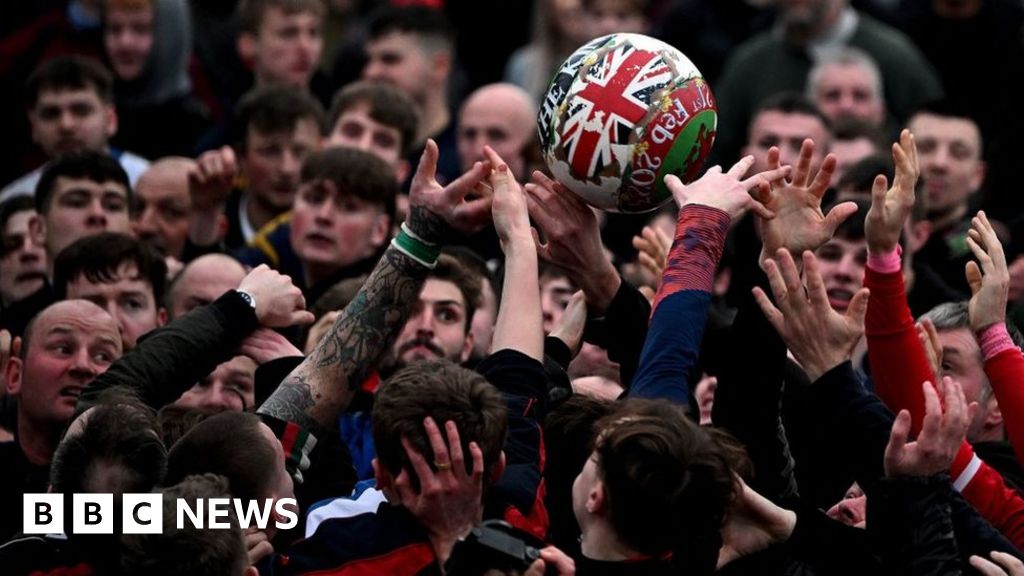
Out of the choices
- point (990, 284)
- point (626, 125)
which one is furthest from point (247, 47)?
point (990, 284)

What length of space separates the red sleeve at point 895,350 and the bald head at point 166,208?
4845mm

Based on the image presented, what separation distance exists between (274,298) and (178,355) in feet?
1.42

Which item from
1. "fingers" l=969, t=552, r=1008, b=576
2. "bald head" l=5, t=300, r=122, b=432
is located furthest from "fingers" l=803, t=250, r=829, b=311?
"bald head" l=5, t=300, r=122, b=432

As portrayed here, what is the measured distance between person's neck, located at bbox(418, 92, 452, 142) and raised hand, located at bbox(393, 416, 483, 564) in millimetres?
7634

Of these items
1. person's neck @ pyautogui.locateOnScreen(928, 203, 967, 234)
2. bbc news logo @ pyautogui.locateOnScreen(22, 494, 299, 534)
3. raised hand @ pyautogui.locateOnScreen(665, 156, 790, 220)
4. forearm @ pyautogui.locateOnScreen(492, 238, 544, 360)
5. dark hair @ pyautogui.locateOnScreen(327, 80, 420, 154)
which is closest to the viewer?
bbc news logo @ pyautogui.locateOnScreen(22, 494, 299, 534)

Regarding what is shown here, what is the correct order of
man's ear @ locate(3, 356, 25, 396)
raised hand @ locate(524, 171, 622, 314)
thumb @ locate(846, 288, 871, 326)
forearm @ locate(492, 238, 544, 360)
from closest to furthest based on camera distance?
1. forearm @ locate(492, 238, 544, 360)
2. thumb @ locate(846, 288, 871, 326)
3. raised hand @ locate(524, 171, 622, 314)
4. man's ear @ locate(3, 356, 25, 396)

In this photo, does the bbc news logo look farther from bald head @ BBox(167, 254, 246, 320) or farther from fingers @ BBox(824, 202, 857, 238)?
bald head @ BBox(167, 254, 246, 320)

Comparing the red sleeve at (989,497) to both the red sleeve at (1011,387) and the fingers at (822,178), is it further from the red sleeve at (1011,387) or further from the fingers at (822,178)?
the fingers at (822,178)

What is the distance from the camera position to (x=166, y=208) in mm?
10617

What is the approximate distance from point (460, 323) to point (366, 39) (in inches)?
237

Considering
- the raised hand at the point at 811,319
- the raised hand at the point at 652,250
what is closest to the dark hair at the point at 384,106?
the raised hand at the point at 652,250

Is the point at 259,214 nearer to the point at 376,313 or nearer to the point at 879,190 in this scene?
the point at 376,313

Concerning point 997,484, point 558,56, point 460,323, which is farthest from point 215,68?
point 997,484

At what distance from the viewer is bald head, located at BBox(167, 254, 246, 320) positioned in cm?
891
